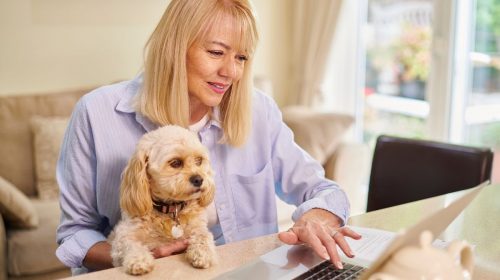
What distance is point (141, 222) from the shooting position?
1.32 meters

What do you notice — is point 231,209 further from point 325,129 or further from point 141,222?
point 325,129

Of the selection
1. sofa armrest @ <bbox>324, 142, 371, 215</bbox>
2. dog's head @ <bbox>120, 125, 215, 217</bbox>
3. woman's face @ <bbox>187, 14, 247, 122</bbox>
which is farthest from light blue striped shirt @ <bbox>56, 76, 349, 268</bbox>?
sofa armrest @ <bbox>324, 142, 371, 215</bbox>

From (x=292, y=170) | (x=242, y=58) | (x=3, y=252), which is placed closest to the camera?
(x=242, y=58)

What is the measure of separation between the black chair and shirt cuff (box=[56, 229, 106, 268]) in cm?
98

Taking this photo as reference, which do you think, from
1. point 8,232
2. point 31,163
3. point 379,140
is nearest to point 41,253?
point 8,232

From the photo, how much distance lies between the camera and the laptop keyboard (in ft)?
3.59

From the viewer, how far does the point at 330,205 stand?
149cm

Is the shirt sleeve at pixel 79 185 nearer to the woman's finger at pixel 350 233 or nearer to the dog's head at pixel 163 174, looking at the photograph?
the dog's head at pixel 163 174

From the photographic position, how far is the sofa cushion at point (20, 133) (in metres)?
3.28

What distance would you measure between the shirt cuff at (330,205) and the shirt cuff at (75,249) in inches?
20.4

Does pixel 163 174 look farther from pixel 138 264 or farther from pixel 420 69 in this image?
pixel 420 69

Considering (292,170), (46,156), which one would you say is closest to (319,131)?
(46,156)

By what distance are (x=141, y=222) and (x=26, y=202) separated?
1684 millimetres

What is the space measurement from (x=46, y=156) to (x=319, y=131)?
5.21 feet
